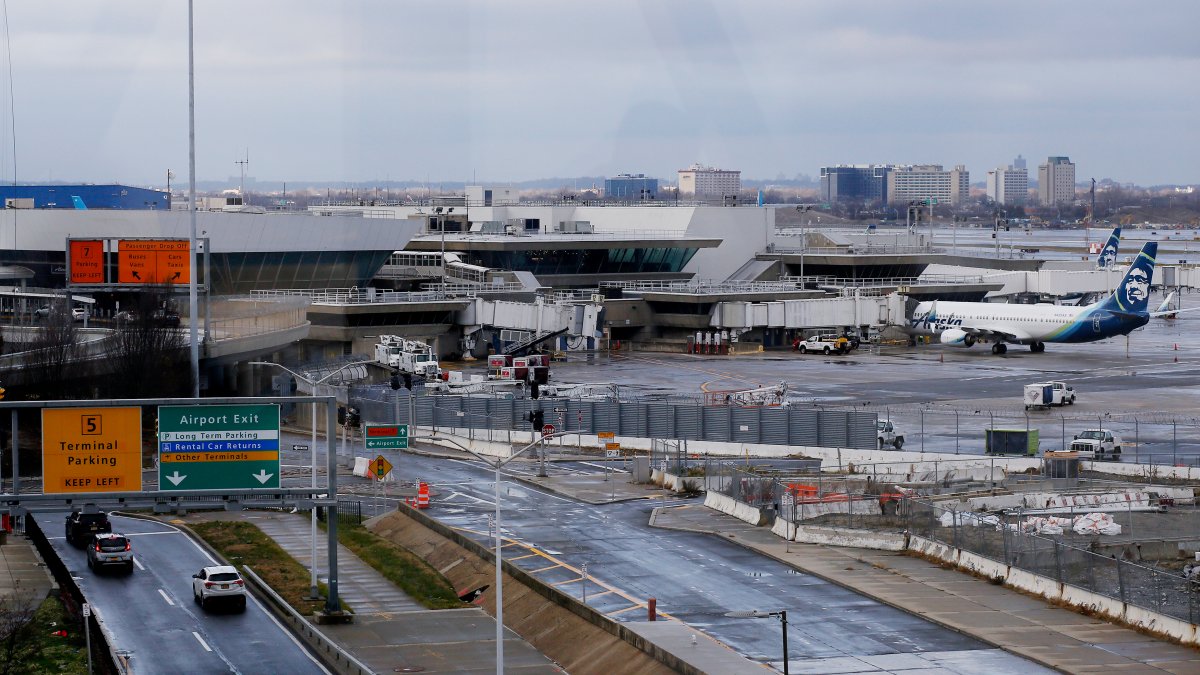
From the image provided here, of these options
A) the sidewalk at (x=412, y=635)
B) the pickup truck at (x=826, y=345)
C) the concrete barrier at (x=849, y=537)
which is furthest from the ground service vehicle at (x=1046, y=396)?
the sidewalk at (x=412, y=635)

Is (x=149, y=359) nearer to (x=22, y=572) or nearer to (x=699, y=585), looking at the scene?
(x=22, y=572)

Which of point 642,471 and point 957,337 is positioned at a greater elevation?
point 957,337

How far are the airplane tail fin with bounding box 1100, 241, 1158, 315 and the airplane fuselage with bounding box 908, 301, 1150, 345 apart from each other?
53cm

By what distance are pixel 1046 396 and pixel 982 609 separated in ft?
156

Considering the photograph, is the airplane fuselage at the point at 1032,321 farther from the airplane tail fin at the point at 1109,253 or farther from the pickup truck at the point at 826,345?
the airplane tail fin at the point at 1109,253

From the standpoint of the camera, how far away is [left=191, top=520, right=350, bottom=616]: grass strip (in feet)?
154

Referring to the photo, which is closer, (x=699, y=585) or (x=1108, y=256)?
(x=699, y=585)

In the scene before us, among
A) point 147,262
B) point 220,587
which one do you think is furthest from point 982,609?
point 147,262

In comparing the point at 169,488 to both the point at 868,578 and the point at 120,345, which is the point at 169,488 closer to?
the point at 868,578

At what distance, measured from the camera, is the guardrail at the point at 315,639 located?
37938 mm

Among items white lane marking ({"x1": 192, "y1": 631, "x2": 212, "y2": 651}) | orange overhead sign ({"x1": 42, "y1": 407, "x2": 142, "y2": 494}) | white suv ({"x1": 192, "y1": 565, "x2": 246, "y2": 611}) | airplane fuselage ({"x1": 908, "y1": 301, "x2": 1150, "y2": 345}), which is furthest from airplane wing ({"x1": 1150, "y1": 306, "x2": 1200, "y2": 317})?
orange overhead sign ({"x1": 42, "y1": 407, "x2": 142, "y2": 494})

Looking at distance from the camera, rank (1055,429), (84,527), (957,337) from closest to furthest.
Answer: (84,527) → (1055,429) → (957,337)

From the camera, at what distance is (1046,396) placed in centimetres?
8762

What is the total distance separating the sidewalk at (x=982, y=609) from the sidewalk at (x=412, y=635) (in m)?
10.6
